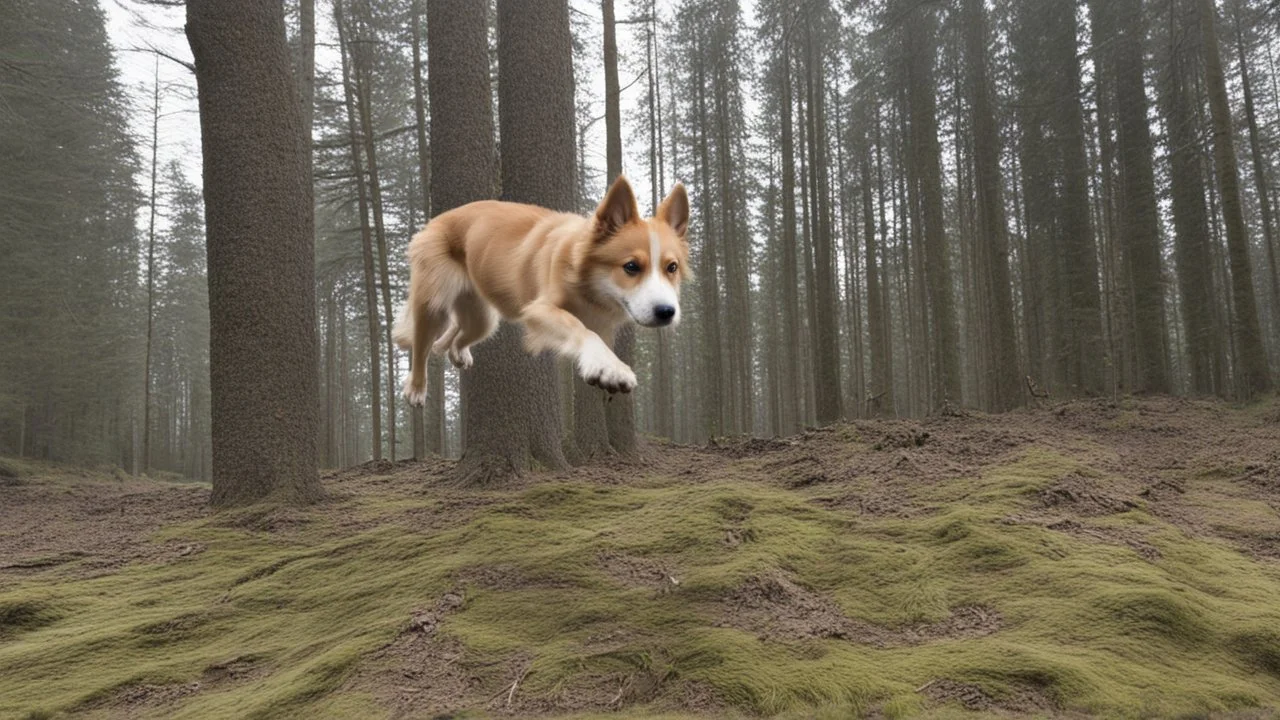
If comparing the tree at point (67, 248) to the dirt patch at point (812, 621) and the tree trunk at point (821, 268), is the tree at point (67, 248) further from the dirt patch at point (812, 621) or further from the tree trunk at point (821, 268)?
the dirt patch at point (812, 621)

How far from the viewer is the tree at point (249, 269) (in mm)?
6598

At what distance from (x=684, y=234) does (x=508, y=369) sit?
3.37 m

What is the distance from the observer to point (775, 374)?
33125 millimetres

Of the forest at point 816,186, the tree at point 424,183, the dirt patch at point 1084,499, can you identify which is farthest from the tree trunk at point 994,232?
the tree at point 424,183

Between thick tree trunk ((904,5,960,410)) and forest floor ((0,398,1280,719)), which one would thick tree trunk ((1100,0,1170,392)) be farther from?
forest floor ((0,398,1280,719))

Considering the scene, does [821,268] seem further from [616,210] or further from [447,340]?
[616,210]

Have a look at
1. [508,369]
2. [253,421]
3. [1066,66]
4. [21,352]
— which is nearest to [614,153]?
[508,369]

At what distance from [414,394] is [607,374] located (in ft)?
6.36

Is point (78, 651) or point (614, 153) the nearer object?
point (78, 651)

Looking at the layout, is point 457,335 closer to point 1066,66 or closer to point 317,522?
point 317,522

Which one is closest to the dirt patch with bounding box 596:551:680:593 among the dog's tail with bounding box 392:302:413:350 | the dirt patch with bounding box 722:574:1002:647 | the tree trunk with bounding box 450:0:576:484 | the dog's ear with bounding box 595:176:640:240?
the dirt patch with bounding box 722:574:1002:647

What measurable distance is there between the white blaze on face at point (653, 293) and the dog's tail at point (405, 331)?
1.78 metres

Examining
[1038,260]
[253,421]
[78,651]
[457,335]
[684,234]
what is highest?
[1038,260]

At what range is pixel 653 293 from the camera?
3.05m
